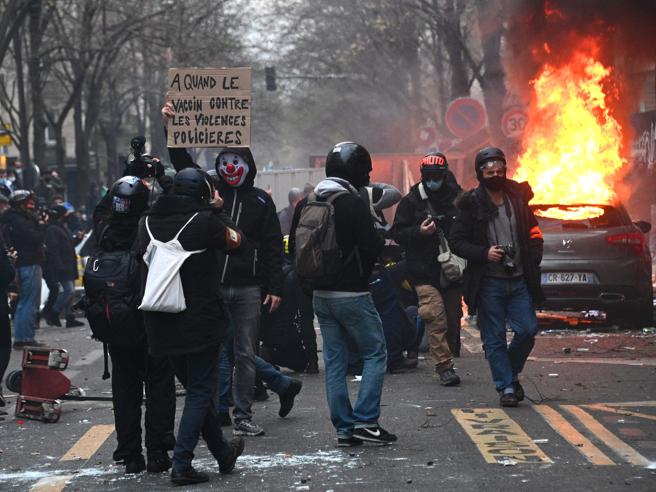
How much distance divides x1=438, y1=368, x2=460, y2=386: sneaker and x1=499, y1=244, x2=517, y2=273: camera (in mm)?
1543

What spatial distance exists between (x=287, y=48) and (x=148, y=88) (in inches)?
239

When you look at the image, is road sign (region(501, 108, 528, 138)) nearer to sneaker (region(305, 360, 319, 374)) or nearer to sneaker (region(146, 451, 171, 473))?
sneaker (region(305, 360, 319, 374))

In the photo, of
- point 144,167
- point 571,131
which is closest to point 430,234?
point 144,167

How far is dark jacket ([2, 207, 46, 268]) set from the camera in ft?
51.2

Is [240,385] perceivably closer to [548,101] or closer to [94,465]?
[94,465]

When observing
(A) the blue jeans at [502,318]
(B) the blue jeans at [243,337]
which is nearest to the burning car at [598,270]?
(A) the blue jeans at [502,318]

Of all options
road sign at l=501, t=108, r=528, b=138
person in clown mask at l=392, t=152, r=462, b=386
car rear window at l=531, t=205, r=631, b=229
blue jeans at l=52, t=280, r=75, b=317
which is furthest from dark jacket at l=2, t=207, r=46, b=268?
road sign at l=501, t=108, r=528, b=138

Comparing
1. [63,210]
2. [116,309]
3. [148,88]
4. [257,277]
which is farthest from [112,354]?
[148,88]

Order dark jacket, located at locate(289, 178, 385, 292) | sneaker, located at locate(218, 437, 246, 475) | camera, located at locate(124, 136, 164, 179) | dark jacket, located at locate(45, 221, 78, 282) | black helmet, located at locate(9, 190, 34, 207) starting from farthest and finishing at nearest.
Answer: dark jacket, located at locate(45, 221, 78, 282), black helmet, located at locate(9, 190, 34, 207), camera, located at locate(124, 136, 164, 179), dark jacket, located at locate(289, 178, 385, 292), sneaker, located at locate(218, 437, 246, 475)

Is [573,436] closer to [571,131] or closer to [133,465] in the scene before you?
[133,465]

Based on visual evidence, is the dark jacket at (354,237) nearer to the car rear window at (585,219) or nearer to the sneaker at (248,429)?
the sneaker at (248,429)

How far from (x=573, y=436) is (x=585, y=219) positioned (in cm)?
718

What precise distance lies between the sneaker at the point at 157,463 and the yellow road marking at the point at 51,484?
1.40 ft

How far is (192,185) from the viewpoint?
6.95 m
